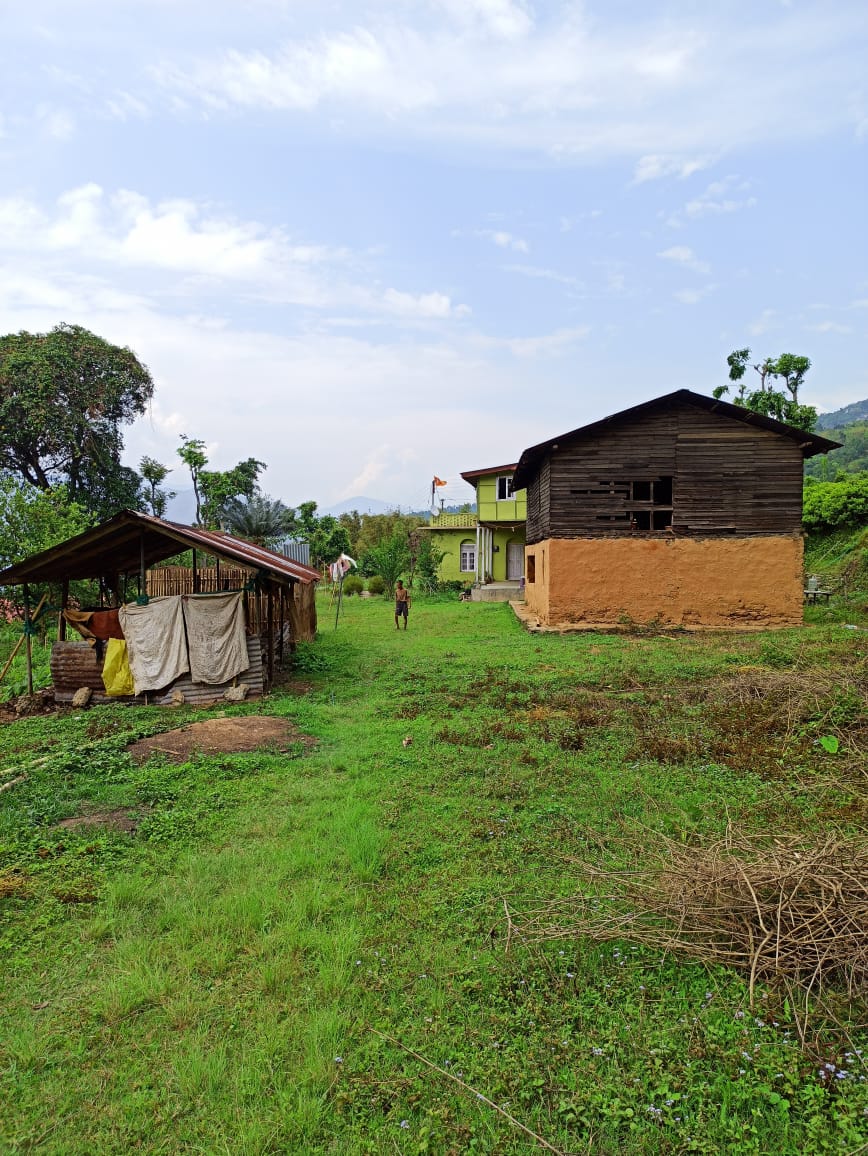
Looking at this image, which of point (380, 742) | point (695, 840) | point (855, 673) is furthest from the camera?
point (855, 673)

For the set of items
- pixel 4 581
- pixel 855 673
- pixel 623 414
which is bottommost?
pixel 855 673

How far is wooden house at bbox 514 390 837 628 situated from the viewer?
17.4 meters

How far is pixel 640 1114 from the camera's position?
2637 millimetres

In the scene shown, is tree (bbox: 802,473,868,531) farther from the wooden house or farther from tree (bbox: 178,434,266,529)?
tree (bbox: 178,434,266,529)

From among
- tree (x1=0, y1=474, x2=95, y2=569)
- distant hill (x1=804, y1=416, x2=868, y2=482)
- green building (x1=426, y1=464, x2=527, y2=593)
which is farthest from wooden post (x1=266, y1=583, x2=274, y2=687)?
distant hill (x1=804, y1=416, x2=868, y2=482)

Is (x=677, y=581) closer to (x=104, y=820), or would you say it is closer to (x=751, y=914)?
(x=751, y=914)

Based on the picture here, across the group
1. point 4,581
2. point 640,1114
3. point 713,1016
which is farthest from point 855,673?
point 4,581

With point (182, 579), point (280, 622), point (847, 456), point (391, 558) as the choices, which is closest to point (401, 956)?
point (280, 622)

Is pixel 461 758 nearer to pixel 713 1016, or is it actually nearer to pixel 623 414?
pixel 713 1016

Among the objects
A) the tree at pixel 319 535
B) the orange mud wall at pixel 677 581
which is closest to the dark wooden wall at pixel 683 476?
the orange mud wall at pixel 677 581

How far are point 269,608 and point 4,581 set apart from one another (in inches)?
170

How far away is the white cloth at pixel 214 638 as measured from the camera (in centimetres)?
1088

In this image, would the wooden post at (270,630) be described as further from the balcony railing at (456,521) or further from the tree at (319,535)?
the balcony railing at (456,521)

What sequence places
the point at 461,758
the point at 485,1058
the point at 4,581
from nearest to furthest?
the point at 485,1058
the point at 461,758
the point at 4,581
